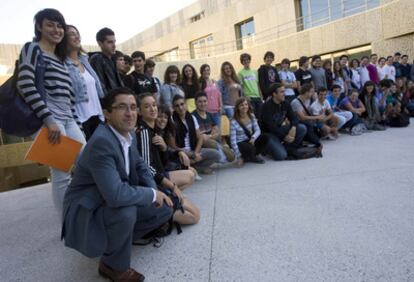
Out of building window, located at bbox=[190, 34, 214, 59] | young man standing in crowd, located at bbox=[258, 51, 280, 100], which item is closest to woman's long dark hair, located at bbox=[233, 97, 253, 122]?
young man standing in crowd, located at bbox=[258, 51, 280, 100]

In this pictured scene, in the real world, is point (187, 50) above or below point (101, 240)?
above

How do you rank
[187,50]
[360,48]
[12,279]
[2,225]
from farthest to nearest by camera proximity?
1. [187,50]
2. [360,48]
3. [2,225]
4. [12,279]

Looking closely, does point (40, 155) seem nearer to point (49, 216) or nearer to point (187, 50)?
point (49, 216)

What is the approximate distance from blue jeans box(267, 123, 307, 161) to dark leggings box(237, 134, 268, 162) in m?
0.10

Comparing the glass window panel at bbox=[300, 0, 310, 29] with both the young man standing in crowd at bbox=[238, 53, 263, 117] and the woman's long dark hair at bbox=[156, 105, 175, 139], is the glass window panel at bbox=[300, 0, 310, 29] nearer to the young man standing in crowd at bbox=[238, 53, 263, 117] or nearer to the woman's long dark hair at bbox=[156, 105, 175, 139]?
the young man standing in crowd at bbox=[238, 53, 263, 117]

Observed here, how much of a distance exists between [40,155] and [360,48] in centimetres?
1493

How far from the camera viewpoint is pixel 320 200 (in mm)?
3279

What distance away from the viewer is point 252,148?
17.5ft

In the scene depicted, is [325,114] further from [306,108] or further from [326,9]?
[326,9]

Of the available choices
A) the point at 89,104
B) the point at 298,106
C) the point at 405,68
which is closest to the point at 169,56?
the point at 405,68

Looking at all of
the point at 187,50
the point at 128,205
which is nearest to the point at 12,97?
the point at 128,205

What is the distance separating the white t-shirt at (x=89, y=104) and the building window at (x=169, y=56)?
26.1 m

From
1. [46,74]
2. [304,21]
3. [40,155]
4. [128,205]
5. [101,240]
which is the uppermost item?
[304,21]

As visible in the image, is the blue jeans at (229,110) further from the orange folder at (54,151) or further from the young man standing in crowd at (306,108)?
the orange folder at (54,151)
